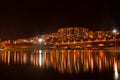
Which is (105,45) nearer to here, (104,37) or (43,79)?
(104,37)

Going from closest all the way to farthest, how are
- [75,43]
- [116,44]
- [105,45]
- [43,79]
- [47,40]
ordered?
[43,79]
[116,44]
[105,45]
[75,43]
[47,40]

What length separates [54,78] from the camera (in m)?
19.9

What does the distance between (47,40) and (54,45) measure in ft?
17.8

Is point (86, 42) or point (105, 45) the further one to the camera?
point (86, 42)

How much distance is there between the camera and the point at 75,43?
119500 mm

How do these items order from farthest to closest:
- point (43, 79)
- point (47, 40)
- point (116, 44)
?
point (47, 40) < point (116, 44) < point (43, 79)

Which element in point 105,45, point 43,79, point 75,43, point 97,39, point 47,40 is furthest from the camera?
point 47,40

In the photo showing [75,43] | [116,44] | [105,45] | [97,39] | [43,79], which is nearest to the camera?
[43,79]

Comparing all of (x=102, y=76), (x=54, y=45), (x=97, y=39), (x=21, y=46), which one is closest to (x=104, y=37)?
(x=97, y=39)

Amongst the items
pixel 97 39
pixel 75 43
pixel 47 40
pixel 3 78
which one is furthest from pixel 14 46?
pixel 3 78

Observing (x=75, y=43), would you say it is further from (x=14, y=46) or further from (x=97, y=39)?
(x=14, y=46)

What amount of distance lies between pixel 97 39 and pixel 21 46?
34.1 metres

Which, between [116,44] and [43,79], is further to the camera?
[116,44]

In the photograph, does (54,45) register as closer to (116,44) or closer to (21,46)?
(21,46)
